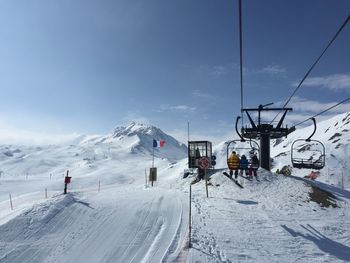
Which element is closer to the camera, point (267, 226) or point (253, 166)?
point (267, 226)

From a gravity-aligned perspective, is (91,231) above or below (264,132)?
below

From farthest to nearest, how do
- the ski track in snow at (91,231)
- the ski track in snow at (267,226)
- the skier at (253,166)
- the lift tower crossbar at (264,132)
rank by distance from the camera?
the lift tower crossbar at (264,132) → the skier at (253,166) → the ski track in snow at (267,226) → the ski track in snow at (91,231)

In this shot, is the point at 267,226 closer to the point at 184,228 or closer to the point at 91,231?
the point at 184,228

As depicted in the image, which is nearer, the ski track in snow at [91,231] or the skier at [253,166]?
the ski track in snow at [91,231]

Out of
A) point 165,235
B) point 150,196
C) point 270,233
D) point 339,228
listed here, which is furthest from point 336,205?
point 165,235

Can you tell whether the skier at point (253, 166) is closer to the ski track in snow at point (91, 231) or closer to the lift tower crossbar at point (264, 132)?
the lift tower crossbar at point (264, 132)

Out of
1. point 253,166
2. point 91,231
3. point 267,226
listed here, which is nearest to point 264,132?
point 253,166

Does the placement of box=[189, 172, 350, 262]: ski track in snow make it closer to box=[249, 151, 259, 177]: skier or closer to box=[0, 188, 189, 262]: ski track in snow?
box=[249, 151, 259, 177]: skier

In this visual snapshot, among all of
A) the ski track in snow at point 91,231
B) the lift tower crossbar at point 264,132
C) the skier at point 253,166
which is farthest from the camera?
the lift tower crossbar at point 264,132

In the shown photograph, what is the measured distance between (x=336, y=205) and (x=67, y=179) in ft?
57.1

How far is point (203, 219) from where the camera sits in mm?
15805

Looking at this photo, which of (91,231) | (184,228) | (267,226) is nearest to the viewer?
(91,231)

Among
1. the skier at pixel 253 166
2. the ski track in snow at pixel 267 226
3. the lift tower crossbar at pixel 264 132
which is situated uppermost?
the lift tower crossbar at pixel 264 132

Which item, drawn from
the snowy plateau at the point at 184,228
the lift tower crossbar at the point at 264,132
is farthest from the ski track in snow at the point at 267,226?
the lift tower crossbar at the point at 264,132
